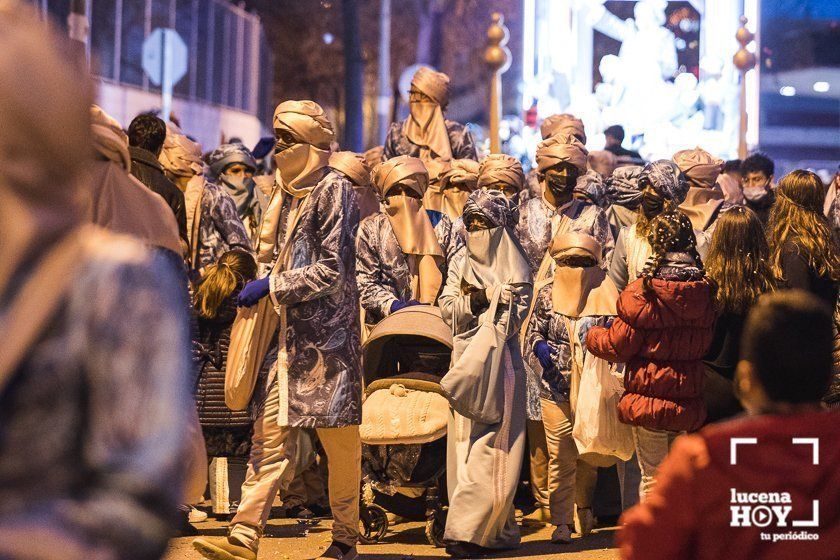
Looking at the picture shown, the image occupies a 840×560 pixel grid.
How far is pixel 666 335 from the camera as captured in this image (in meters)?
7.32

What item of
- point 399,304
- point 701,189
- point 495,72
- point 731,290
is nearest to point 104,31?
point 495,72

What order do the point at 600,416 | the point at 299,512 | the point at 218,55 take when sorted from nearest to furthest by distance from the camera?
the point at 600,416, the point at 299,512, the point at 218,55

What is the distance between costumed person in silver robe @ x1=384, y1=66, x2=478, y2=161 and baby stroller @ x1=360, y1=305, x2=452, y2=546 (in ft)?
11.7

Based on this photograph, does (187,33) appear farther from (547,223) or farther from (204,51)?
(547,223)

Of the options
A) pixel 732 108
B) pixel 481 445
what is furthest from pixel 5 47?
pixel 732 108

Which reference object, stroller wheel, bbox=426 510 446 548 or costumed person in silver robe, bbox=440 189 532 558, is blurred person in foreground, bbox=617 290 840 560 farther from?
stroller wheel, bbox=426 510 446 548

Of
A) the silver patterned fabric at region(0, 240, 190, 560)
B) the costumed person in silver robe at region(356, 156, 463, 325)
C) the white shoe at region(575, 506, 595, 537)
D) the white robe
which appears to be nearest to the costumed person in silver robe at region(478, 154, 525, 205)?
→ the costumed person in silver robe at region(356, 156, 463, 325)

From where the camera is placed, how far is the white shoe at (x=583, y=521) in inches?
351

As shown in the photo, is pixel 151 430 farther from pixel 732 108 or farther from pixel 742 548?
pixel 732 108

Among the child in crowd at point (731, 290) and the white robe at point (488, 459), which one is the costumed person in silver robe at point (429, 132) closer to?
the white robe at point (488, 459)

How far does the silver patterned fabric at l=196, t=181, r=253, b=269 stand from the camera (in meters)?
10.3

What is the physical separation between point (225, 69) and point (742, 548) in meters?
30.5

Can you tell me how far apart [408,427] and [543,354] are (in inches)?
33.4

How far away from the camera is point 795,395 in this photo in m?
3.61
